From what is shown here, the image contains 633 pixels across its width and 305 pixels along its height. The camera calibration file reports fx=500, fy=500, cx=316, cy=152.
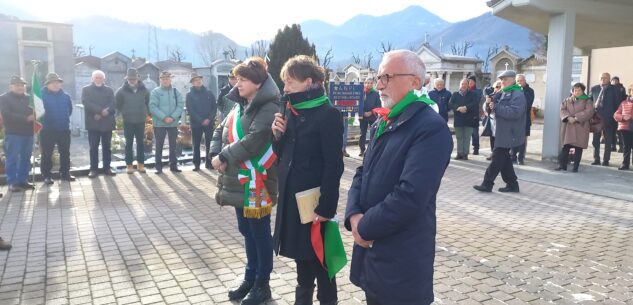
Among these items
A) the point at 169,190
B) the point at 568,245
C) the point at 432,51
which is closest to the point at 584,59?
the point at 432,51

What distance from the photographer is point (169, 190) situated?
8.20 metres

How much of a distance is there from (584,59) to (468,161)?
29.5 feet

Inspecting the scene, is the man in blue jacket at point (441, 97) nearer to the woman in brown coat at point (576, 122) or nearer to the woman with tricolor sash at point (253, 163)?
the woman in brown coat at point (576, 122)

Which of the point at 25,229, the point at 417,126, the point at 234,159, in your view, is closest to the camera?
the point at 417,126

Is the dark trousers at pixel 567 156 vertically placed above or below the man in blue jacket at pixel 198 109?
below

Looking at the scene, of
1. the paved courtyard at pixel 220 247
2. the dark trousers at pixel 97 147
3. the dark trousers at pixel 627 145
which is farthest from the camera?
the dark trousers at pixel 627 145

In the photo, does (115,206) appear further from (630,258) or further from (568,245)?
(630,258)

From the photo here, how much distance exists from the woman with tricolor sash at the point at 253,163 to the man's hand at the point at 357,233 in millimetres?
1244

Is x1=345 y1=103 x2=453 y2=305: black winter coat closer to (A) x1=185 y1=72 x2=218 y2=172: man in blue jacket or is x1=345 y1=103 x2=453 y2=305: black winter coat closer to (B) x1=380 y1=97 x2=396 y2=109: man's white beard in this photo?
(B) x1=380 y1=97 x2=396 y2=109: man's white beard

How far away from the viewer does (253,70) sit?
3.66 m

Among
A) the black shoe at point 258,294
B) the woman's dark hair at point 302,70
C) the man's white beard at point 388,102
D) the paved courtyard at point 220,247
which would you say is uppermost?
the woman's dark hair at point 302,70

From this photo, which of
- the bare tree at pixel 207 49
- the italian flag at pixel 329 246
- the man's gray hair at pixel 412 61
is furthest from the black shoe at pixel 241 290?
the bare tree at pixel 207 49

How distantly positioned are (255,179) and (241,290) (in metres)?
0.93

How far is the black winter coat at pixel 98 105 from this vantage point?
30.3ft
